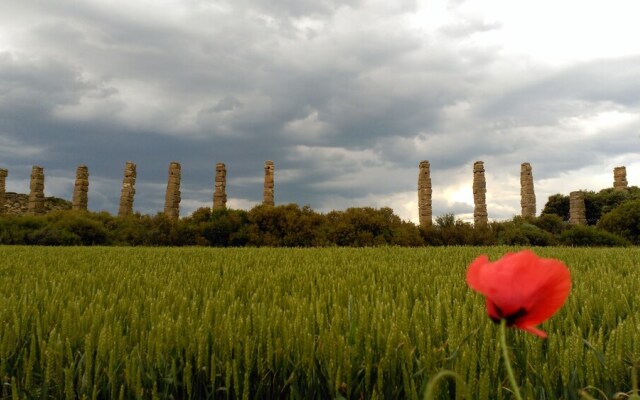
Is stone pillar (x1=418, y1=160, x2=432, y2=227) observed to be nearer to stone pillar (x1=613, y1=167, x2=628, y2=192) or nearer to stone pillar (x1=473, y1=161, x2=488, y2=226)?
stone pillar (x1=473, y1=161, x2=488, y2=226)

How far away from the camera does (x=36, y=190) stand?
3650cm

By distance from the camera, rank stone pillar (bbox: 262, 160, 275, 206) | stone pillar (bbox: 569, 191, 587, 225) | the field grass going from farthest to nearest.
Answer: stone pillar (bbox: 262, 160, 275, 206), stone pillar (bbox: 569, 191, 587, 225), the field grass

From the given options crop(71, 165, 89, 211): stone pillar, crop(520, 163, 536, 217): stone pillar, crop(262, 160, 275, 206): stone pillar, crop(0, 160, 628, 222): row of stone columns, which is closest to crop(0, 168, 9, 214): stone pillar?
crop(0, 160, 628, 222): row of stone columns

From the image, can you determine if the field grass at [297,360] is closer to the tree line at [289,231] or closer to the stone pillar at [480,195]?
the tree line at [289,231]

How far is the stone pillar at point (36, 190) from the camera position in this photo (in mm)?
36406

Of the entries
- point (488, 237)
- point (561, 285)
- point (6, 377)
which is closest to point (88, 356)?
point (6, 377)

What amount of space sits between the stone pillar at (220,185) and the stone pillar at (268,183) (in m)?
3.44

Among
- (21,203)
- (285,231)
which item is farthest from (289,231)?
(21,203)

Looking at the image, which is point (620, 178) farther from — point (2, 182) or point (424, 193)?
point (2, 182)

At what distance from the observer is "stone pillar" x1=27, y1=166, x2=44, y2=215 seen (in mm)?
36406

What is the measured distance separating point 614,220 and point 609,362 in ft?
71.6

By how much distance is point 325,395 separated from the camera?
5.59 feet

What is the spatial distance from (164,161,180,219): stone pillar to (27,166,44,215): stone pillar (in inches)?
363

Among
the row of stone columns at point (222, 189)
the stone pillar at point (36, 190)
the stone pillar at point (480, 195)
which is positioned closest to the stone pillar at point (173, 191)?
the row of stone columns at point (222, 189)
